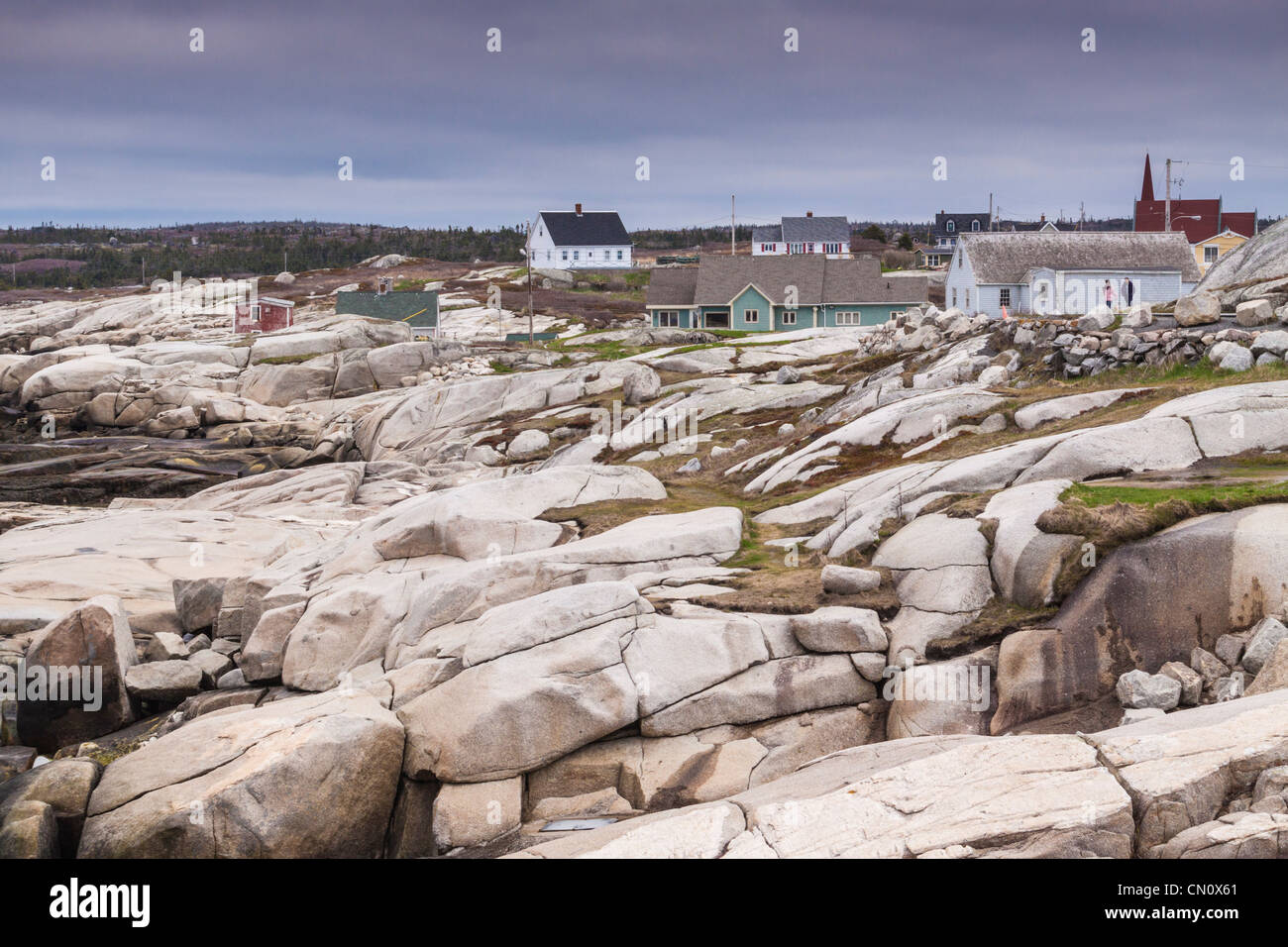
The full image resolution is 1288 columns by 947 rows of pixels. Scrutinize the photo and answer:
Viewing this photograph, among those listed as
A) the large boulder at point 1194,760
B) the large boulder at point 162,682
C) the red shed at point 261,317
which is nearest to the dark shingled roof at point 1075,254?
the red shed at point 261,317

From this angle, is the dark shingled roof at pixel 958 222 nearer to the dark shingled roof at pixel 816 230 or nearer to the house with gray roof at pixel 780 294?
the dark shingled roof at pixel 816 230

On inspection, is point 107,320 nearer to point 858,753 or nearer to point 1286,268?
point 1286,268

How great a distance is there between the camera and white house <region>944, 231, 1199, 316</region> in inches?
2606

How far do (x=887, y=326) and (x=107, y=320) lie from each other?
7898cm

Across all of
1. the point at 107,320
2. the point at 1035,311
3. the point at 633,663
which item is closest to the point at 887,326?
the point at 1035,311

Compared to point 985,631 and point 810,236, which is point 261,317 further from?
point 985,631

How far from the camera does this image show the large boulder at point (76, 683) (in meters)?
21.4

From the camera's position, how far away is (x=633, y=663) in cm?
1716

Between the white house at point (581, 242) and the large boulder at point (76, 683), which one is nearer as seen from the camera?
the large boulder at point (76, 683)

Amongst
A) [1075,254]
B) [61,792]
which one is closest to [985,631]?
[61,792]

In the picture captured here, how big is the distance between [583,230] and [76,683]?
4916 inches

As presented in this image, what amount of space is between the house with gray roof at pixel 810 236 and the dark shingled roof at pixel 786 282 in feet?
182

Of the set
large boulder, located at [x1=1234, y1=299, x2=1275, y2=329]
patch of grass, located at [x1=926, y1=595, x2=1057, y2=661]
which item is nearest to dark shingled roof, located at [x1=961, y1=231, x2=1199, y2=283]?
large boulder, located at [x1=1234, y1=299, x2=1275, y2=329]
